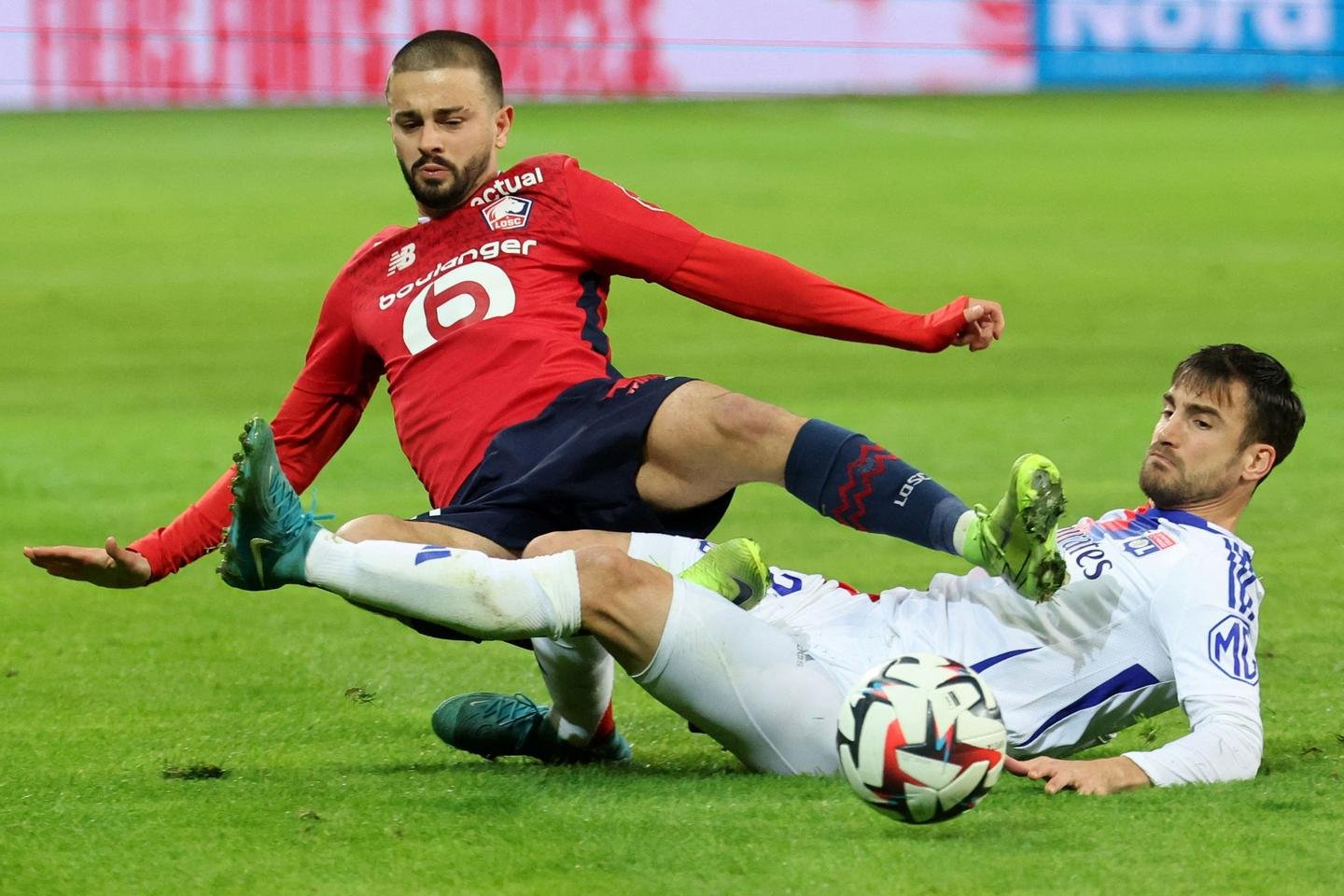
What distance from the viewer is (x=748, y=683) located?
4.50 meters

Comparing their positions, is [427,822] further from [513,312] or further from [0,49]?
[0,49]

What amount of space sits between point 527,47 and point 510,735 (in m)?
25.3

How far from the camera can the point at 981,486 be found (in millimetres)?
9070

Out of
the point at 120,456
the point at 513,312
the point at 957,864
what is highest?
the point at 513,312

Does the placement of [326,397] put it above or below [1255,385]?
below

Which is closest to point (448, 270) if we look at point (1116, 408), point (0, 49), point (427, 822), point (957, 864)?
point (427, 822)

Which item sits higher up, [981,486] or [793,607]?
[793,607]

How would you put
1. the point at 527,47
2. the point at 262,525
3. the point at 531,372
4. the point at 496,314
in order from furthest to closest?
1. the point at 527,47
2. the point at 496,314
3. the point at 531,372
4. the point at 262,525

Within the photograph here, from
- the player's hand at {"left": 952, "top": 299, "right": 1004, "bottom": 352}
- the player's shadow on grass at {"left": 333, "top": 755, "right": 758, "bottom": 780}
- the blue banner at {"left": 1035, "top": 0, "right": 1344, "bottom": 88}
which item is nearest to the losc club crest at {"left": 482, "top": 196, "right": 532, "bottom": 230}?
the player's hand at {"left": 952, "top": 299, "right": 1004, "bottom": 352}

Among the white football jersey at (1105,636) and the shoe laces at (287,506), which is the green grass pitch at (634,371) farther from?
the shoe laces at (287,506)

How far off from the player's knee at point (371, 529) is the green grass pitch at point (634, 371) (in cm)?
54

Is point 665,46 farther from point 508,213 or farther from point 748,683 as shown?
point 748,683

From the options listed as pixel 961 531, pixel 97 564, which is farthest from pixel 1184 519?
pixel 97 564

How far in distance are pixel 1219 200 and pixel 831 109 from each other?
34.2 ft
